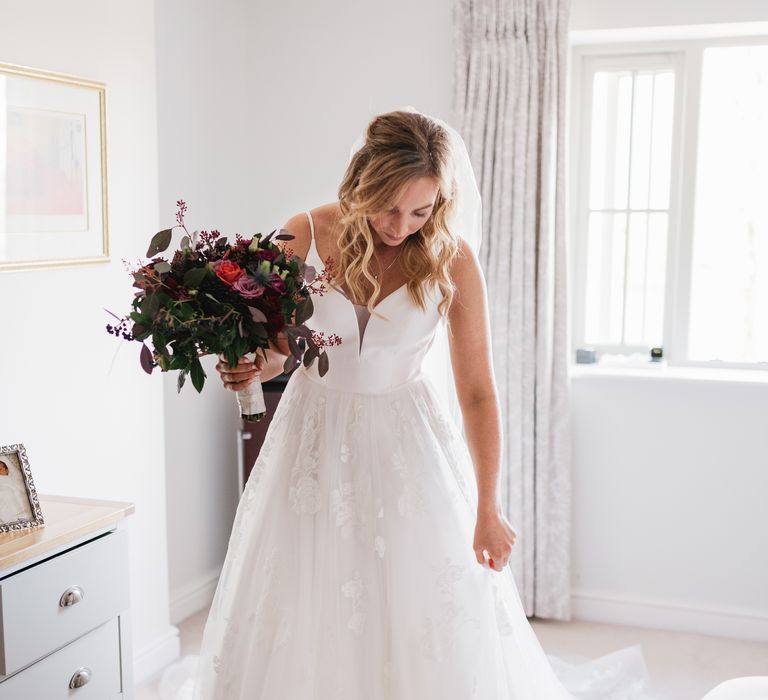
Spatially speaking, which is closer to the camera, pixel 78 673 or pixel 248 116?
pixel 78 673

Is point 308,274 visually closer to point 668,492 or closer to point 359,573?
point 359,573

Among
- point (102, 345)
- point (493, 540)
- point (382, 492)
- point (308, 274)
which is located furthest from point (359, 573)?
point (102, 345)

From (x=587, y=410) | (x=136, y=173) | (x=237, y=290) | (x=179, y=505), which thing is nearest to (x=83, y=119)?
(x=136, y=173)

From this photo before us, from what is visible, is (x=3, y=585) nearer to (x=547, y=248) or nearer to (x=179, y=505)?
(x=179, y=505)

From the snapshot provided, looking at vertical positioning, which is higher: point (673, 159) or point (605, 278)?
point (673, 159)

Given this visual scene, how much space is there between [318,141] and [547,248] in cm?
110

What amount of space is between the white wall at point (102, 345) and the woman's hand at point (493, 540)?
1295mm

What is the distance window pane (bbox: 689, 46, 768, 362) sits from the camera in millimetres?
3723

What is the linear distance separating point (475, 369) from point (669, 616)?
2.10 m

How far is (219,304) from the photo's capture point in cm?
173

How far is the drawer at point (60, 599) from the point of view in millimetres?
1985

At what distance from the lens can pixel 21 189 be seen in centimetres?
252

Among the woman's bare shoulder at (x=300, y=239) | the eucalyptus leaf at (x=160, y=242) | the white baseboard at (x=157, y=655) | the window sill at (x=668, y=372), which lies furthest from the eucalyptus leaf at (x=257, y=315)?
the window sill at (x=668, y=372)

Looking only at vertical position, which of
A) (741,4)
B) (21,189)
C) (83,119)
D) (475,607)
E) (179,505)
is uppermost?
(741,4)
